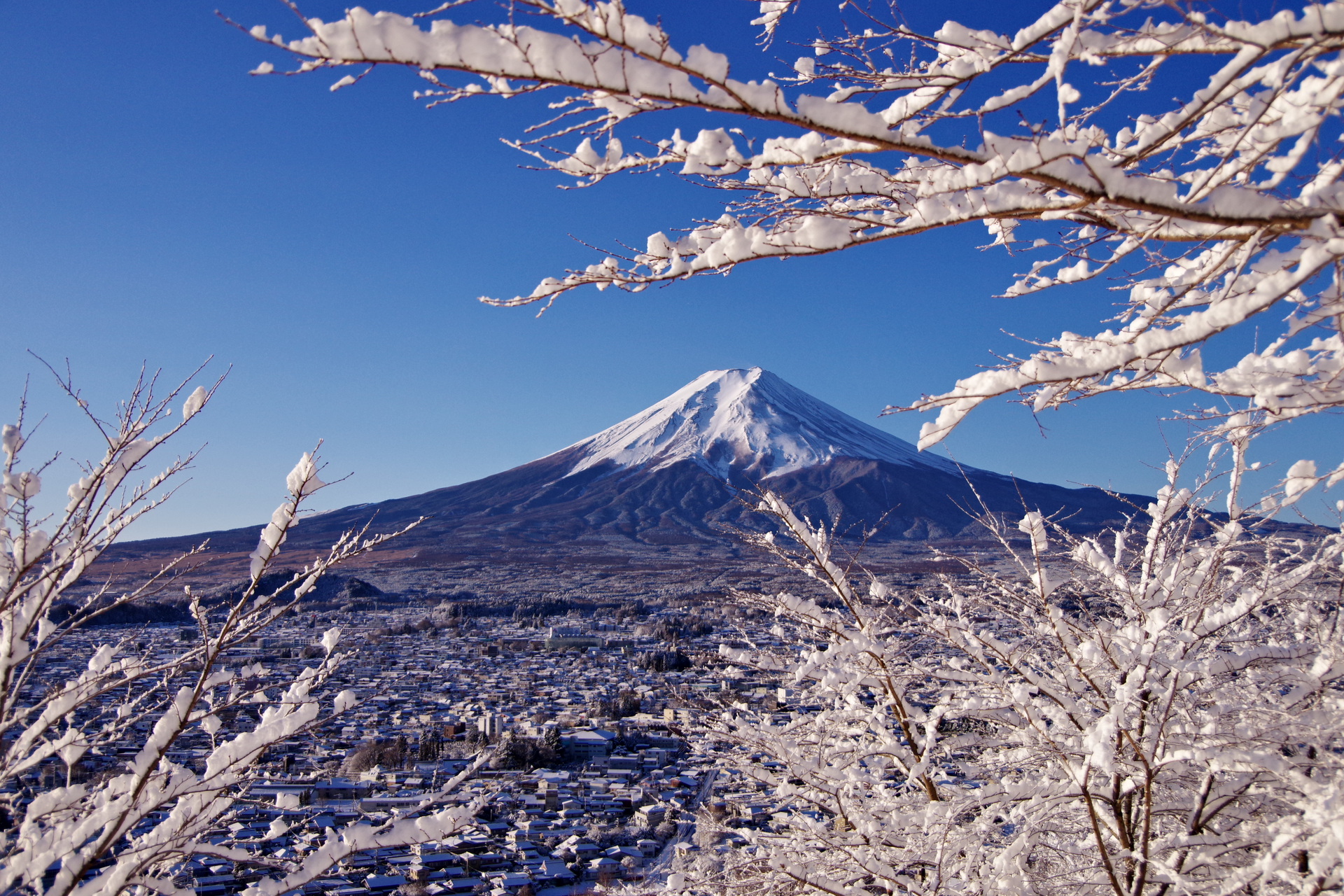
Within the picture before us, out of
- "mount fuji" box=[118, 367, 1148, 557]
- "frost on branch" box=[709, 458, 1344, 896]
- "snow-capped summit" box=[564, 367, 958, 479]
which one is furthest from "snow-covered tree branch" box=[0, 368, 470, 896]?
"snow-capped summit" box=[564, 367, 958, 479]

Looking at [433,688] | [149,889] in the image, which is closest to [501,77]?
[149,889]

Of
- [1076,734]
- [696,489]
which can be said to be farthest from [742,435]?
[1076,734]

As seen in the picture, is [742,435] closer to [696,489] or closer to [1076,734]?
[696,489]

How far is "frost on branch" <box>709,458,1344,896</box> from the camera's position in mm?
2012

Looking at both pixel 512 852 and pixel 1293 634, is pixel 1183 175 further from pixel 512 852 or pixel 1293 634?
pixel 512 852

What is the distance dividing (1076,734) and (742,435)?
76.1m

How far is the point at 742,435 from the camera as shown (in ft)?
Result: 256

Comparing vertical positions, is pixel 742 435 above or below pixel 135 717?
above

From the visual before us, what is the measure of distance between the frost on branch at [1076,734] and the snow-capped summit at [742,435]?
2491 inches

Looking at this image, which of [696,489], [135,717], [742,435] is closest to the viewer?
[135,717]

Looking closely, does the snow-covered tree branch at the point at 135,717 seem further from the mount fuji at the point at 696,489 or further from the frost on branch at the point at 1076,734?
the mount fuji at the point at 696,489

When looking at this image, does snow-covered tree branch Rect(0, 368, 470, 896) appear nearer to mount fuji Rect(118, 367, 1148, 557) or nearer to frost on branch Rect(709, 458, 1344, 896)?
frost on branch Rect(709, 458, 1344, 896)

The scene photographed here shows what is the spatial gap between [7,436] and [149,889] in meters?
1.28

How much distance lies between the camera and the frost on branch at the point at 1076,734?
201 cm
